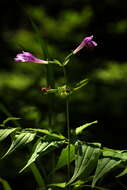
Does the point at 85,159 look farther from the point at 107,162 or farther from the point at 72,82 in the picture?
the point at 72,82

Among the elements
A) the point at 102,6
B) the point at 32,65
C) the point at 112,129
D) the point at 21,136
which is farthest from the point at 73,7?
the point at 21,136

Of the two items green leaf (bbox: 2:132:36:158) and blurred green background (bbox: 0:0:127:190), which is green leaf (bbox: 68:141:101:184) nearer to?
green leaf (bbox: 2:132:36:158)

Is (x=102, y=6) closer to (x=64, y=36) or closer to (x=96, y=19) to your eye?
(x=96, y=19)

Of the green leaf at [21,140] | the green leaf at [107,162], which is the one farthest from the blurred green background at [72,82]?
the green leaf at [107,162]

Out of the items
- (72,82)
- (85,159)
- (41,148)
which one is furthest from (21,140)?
(72,82)

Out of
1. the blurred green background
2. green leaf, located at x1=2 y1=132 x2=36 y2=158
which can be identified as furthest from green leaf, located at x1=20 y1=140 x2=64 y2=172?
the blurred green background

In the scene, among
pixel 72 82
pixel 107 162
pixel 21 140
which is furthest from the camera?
pixel 72 82

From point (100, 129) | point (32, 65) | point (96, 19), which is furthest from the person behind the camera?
point (96, 19)
